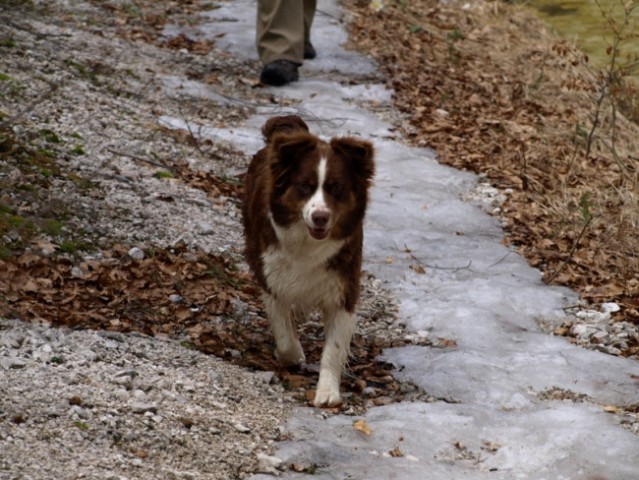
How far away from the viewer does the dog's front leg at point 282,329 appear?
6262 mm

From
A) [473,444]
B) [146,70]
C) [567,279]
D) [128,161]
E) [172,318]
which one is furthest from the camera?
[146,70]

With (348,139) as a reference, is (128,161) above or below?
below

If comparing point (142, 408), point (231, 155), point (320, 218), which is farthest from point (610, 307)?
point (231, 155)

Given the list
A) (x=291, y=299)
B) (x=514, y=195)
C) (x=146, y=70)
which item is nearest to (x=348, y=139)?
(x=291, y=299)

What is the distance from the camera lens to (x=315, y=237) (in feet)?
19.2

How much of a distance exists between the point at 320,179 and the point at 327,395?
3.96 feet

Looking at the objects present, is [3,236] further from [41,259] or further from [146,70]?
[146,70]

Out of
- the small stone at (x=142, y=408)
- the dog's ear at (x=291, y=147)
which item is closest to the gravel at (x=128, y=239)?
the small stone at (x=142, y=408)

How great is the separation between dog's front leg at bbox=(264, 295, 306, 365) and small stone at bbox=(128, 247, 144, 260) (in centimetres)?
118

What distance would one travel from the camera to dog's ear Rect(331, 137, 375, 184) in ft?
Answer: 19.8

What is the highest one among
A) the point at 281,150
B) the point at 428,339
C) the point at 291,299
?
Answer: the point at 281,150

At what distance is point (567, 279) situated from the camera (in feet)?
26.5

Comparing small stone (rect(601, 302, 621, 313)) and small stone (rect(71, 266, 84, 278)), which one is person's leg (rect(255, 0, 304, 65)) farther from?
small stone (rect(71, 266, 84, 278))

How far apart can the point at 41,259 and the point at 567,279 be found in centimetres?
397
